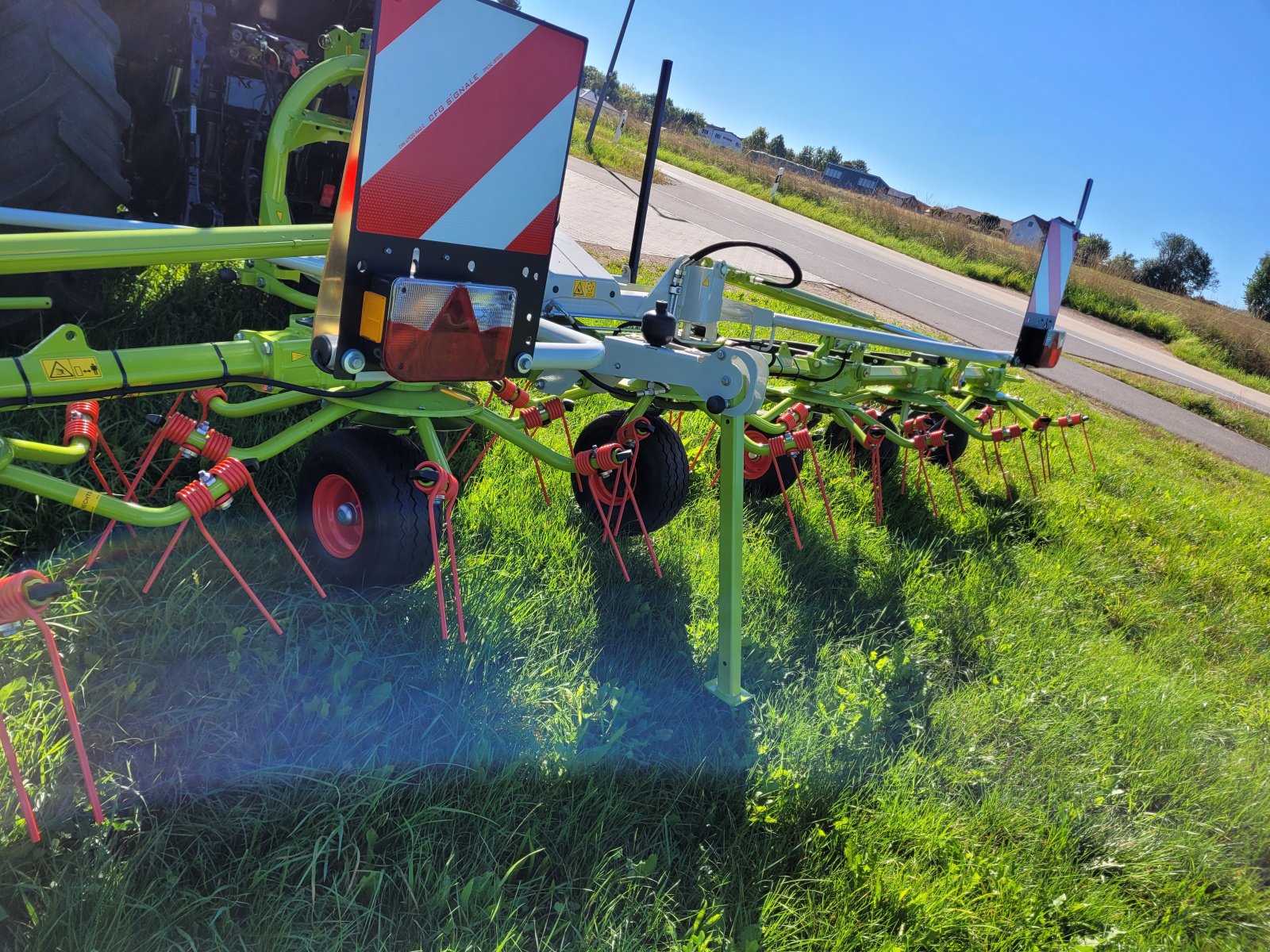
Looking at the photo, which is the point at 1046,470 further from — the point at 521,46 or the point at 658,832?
the point at 521,46

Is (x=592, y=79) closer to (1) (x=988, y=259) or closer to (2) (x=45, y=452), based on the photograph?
(1) (x=988, y=259)

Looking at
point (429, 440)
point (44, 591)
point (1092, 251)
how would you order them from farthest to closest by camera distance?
point (1092, 251)
point (429, 440)
point (44, 591)

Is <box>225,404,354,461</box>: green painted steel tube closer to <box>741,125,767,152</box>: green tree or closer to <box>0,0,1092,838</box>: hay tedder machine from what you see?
<box>0,0,1092,838</box>: hay tedder machine

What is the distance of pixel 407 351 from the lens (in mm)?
1560

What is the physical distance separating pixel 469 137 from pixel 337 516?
3.61 feet

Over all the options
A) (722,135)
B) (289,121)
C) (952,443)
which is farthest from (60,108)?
(722,135)

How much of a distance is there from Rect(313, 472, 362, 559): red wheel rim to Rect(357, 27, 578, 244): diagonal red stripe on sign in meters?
0.90

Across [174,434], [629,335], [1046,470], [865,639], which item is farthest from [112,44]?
[1046,470]

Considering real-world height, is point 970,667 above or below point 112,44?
below

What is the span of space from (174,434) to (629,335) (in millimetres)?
1509

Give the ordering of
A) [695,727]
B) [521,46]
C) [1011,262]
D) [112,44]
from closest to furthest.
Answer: [521,46]
[695,727]
[112,44]
[1011,262]

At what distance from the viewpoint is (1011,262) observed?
22.4 m

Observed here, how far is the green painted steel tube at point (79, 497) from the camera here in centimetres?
155

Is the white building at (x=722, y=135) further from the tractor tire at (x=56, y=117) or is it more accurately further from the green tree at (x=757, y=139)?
the tractor tire at (x=56, y=117)
